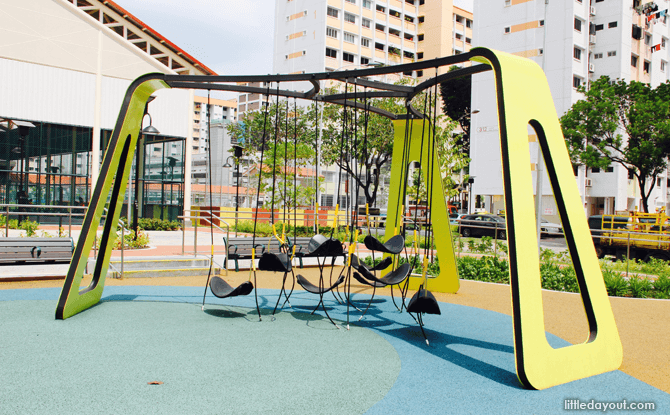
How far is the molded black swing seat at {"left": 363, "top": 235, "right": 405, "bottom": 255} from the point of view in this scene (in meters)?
6.46

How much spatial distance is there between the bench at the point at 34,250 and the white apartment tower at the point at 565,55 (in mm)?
35876

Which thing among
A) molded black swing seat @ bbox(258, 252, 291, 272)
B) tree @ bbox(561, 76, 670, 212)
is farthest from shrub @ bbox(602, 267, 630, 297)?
tree @ bbox(561, 76, 670, 212)

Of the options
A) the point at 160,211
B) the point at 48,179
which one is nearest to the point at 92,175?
the point at 48,179

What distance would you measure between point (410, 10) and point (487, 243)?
177 ft

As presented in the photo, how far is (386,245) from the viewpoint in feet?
22.8

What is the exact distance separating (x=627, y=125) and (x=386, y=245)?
27318mm

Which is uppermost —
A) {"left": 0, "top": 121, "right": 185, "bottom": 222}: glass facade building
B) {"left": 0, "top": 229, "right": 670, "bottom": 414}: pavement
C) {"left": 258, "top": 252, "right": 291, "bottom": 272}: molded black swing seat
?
{"left": 0, "top": 121, "right": 185, "bottom": 222}: glass facade building

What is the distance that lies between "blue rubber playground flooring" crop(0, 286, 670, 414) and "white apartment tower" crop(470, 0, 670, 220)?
119 ft

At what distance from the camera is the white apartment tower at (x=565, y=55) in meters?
40.0

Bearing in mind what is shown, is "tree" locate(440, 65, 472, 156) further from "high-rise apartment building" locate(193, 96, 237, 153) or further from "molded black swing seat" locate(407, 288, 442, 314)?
"high-rise apartment building" locate(193, 96, 237, 153)

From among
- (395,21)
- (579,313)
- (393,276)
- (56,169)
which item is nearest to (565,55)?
(395,21)

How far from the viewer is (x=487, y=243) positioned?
47.4 ft

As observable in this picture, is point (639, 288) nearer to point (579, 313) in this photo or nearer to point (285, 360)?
point (579, 313)

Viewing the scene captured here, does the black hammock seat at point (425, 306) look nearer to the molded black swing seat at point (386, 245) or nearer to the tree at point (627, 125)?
the molded black swing seat at point (386, 245)
